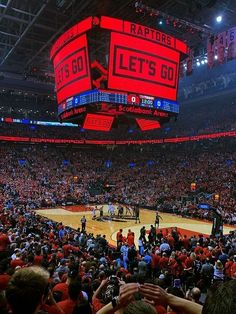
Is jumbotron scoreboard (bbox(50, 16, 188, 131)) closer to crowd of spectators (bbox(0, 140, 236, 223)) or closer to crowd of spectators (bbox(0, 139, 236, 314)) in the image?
crowd of spectators (bbox(0, 139, 236, 314))

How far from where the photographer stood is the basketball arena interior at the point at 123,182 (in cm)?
479

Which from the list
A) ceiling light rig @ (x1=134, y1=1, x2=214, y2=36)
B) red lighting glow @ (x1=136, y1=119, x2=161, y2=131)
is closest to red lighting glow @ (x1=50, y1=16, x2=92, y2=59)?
red lighting glow @ (x1=136, y1=119, x2=161, y2=131)

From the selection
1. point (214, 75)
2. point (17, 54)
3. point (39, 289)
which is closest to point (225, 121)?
point (214, 75)

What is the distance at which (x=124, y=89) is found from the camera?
13.9 meters

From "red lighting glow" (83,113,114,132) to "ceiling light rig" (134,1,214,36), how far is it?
834cm

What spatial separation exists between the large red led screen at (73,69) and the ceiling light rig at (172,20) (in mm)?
7478

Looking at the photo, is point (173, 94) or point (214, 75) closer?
point (173, 94)

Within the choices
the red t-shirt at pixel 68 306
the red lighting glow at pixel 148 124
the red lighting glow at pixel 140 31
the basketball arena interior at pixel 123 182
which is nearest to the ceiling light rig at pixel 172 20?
the basketball arena interior at pixel 123 182

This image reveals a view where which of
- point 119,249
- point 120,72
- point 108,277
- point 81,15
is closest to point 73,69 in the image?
point 120,72

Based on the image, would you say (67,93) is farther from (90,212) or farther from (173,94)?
(90,212)

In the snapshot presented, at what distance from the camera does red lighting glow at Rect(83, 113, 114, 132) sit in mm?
16047

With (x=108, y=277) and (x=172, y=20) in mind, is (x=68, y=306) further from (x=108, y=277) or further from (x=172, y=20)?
(x=172, y=20)

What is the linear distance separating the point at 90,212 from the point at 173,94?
21632 millimetres

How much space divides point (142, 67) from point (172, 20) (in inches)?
385
